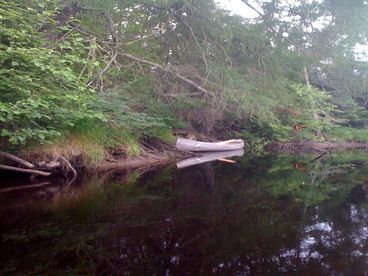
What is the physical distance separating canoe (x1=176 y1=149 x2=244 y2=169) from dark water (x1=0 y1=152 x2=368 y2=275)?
2.63 metres

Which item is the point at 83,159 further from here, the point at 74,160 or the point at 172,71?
the point at 172,71

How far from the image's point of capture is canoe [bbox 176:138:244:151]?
13281 mm

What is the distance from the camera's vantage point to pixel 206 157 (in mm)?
13250

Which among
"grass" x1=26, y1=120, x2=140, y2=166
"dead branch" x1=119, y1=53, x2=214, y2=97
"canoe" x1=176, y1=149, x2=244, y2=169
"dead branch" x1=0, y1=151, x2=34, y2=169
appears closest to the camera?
"dead branch" x1=0, y1=151, x2=34, y2=169

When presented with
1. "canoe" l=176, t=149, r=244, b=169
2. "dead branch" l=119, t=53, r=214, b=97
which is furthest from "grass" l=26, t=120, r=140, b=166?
"dead branch" l=119, t=53, r=214, b=97

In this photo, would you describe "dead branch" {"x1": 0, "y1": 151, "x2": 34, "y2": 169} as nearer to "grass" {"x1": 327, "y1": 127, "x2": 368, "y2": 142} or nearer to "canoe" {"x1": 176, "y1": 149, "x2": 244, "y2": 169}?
"canoe" {"x1": 176, "y1": 149, "x2": 244, "y2": 169}

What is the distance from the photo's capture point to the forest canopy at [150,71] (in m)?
6.89

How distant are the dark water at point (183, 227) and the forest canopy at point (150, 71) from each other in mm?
1692

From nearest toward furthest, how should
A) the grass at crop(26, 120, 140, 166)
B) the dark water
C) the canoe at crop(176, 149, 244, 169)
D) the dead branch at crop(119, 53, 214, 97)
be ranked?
1. the dark water
2. the grass at crop(26, 120, 140, 166)
3. the canoe at crop(176, 149, 244, 169)
4. the dead branch at crop(119, 53, 214, 97)

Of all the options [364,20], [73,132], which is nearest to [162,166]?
[73,132]

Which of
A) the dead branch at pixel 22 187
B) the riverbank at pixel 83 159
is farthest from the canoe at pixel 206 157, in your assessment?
the dead branch at pixel 22 187

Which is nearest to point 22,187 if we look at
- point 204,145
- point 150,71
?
point 150,71

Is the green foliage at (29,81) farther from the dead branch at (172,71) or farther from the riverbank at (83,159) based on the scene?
the dead branch at (172,71)

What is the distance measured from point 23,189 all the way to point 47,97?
5.67 feet
